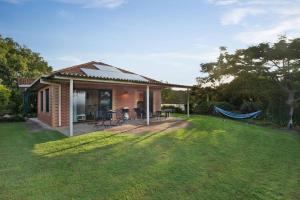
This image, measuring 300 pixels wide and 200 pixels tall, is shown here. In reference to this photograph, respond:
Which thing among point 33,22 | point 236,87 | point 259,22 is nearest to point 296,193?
point 259,22

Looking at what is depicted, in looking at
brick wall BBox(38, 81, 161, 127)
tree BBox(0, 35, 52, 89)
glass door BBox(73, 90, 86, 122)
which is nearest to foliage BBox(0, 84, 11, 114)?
brick wall BBox(38, 81, 161, 127)

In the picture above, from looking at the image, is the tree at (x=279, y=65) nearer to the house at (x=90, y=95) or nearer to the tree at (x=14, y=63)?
the house at (x=90, y=95)

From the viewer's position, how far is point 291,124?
12.5 m

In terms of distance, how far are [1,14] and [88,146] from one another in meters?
9.92

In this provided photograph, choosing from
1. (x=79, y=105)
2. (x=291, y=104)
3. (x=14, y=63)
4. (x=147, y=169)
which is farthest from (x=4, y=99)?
(x=291, y=104)

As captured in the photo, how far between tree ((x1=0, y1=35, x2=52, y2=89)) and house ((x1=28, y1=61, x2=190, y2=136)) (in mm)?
14949

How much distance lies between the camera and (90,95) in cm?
1229

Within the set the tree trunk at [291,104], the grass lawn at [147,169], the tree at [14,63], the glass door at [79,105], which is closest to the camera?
the grass lawn at [147,169]

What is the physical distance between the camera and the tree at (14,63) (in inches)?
962

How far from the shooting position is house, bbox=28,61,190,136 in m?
10.2

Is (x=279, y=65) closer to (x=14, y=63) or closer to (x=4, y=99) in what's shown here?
(x=4, y=99)

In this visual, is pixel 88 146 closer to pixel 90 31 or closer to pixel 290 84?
pixel 90 31

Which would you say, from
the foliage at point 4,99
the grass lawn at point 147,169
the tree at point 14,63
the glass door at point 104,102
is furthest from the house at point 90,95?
the tree at point 14,63

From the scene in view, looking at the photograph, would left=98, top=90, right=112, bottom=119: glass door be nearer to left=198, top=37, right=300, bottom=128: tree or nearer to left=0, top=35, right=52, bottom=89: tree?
left=198, top=37, right=300, bottom=128: tree
